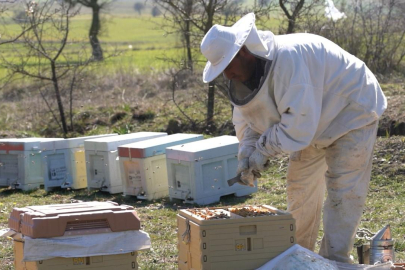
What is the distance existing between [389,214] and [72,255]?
3603mm

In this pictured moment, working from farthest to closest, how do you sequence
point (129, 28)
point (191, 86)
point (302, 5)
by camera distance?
point (129, 28) → point (191, 86) → point (302, 5)

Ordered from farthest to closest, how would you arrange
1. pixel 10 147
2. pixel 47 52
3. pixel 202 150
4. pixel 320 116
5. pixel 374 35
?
pixel 374 35
pixel 47 52
pixel 10 147
pixel 202 150
pixel 320 116

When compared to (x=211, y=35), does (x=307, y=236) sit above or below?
below

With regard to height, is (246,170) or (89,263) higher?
(246,170)

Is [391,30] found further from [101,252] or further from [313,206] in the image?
[101,252]

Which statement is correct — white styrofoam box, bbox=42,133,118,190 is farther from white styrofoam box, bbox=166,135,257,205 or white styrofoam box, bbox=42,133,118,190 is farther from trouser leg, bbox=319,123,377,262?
trouser leg, bbox=319,123,377,262

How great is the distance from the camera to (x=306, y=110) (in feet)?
13.4

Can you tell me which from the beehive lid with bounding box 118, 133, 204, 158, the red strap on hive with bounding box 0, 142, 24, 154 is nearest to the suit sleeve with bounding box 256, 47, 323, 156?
the beehive lid with bounding box 118, 133, 204, 158

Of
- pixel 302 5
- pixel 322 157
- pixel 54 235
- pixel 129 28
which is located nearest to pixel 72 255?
pixel 54 235

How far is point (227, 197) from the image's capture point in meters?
7.84

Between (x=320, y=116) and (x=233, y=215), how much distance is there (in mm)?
873

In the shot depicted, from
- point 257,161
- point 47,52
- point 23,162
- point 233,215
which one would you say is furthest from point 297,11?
point 233,215

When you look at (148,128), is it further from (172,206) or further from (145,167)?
(172,206)

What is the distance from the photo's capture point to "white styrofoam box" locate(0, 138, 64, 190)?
29.0ft
